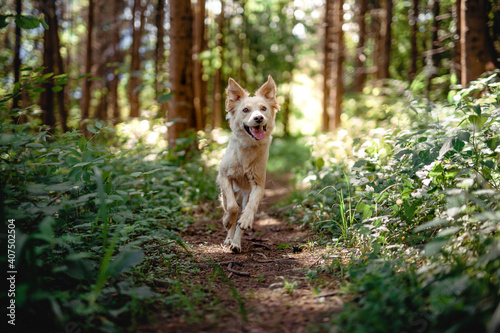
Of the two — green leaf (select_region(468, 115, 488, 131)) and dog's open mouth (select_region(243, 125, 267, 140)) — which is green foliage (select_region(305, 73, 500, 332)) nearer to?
green leaf (select_region(468, 115, 488, 131))

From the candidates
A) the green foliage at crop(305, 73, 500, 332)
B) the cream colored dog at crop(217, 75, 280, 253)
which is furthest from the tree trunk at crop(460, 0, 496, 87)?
the cream colored dog at crop(217, 75, 280, 253)

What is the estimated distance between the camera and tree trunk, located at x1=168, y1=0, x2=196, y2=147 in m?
8.38

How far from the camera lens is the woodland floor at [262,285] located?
2424 millimetres

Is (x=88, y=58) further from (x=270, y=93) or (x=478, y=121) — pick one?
(x=478, y=121)

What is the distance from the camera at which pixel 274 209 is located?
726cm

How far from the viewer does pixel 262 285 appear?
3277 millimetres

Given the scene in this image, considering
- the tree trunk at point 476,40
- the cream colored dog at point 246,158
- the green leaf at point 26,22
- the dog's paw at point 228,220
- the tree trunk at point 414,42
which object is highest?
the tree trunk at point 414,42

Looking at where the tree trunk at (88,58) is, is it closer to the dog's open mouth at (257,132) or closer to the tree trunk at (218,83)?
the tree trunk at (218,83)

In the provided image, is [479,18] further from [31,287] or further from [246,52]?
[246,52]

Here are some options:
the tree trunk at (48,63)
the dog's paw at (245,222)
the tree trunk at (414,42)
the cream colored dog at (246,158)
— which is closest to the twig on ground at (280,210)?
the cream colored dog at (246,158)

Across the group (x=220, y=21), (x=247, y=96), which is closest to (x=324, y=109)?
(x=220, y=21)

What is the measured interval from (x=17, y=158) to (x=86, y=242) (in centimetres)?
116

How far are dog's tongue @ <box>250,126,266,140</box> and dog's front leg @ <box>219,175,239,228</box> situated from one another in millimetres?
797

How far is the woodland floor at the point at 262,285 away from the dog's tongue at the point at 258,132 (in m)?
1.58
